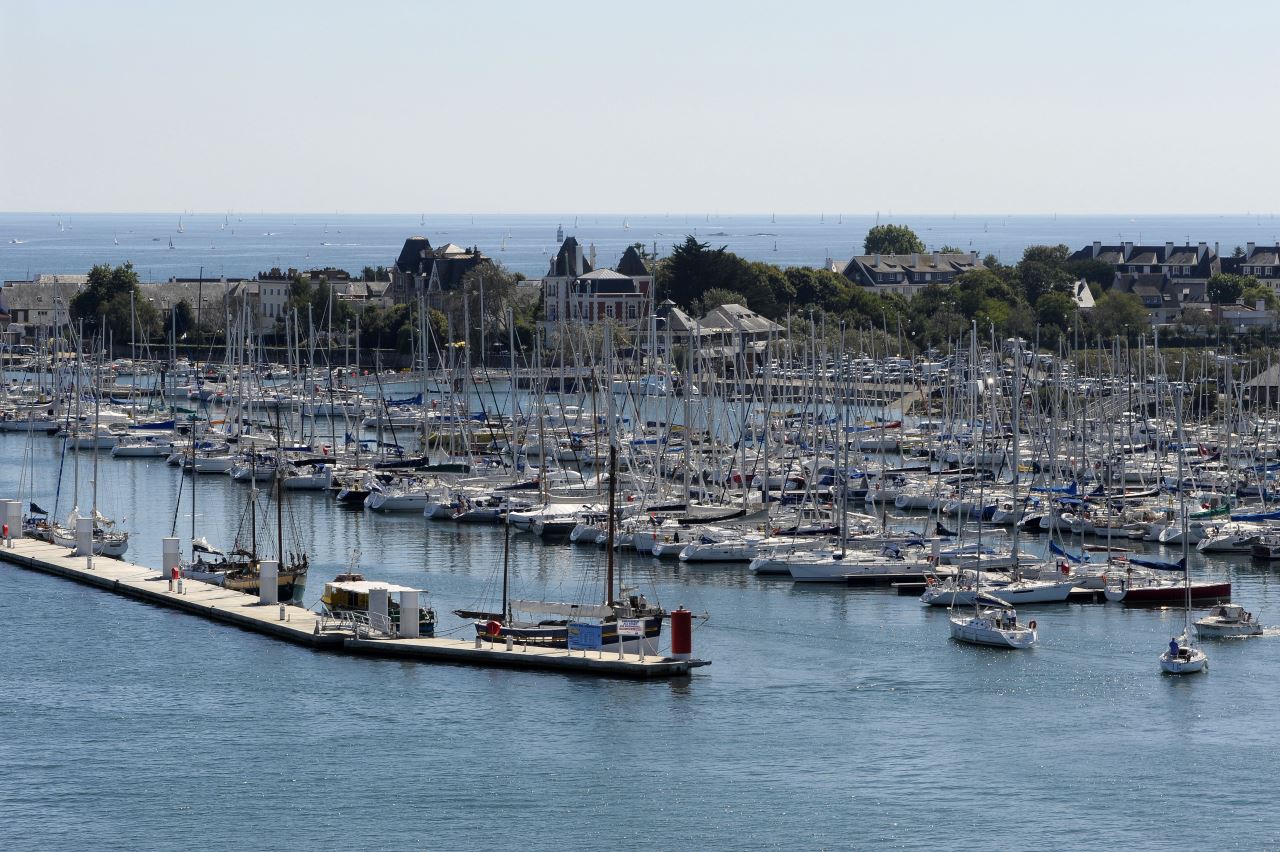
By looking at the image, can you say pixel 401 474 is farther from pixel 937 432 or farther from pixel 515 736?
pixel 515 736

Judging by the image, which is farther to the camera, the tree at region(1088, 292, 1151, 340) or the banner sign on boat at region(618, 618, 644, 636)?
the tree at region(1088, 292, 1151, 340)

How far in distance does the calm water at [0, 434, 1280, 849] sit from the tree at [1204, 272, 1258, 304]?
75.2m

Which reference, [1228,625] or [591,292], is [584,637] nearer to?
[1228,625]

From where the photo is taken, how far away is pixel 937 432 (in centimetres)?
7919

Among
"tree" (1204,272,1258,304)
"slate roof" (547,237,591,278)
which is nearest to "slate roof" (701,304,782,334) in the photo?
"slate roof" (547,237,591,278)

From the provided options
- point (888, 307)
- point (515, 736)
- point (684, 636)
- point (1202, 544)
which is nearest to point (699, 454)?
point (1202, 544)

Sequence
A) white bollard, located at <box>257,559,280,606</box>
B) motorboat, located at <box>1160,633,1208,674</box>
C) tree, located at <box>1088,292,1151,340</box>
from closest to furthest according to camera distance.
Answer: motorboat, located at <box>1160,633,1208,674</box> → white bollard, located at <box>257,559,280,606</box> → tree, located at <box>1088,292,1151,340</box>

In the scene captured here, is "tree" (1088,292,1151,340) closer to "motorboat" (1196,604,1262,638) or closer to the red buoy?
"motorboat" (1196,604,1262,638)

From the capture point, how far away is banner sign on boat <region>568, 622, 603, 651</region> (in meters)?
43.3

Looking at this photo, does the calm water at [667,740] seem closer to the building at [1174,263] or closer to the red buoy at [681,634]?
the red buoy at [681,634]

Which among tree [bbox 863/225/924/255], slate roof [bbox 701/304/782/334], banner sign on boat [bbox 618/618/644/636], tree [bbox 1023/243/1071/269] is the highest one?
tree [bbox 863/225/924/255]

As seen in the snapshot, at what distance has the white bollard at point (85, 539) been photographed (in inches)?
2145

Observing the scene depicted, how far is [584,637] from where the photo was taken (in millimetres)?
43438

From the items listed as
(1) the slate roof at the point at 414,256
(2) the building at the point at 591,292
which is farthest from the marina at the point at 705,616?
(1) the slate roof at the point at 414,256
